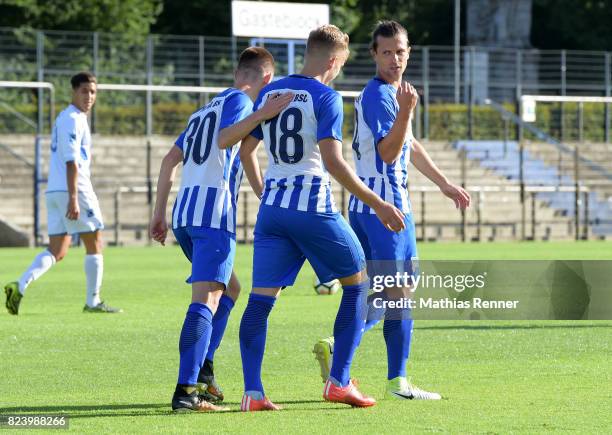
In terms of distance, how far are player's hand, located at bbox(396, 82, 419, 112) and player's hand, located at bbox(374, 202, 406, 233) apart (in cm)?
54

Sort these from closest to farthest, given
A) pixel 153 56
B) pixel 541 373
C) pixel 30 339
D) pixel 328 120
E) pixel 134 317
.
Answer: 1. pixel 328 120
2. pixel 541 373
3. pixel 30 339
4. pixel 134 317
5. pixel 153 56

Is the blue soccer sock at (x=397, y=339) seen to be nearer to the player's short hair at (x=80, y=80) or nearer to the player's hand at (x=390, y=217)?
the player's hand at (x=390, y=217)

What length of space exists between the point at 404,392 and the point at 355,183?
1.28 m

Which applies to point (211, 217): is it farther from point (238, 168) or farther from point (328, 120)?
point (328, 120)

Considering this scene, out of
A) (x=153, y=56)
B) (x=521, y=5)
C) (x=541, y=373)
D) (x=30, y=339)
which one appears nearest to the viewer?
(x=541, y=373)

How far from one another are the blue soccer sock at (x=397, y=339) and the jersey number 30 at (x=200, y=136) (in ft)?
4.39

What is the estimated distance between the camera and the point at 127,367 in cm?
917

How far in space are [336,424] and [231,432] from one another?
544 millimetres

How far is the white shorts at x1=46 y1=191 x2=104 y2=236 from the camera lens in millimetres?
13000

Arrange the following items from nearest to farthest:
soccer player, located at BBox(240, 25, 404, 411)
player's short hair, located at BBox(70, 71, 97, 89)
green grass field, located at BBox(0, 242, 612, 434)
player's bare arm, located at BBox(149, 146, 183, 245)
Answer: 1. green grass field, located at BBox(0, 242, 612, 434)
2. soccer player, located at BBox(240, 25, 404, 411)
3. player's bare arm, located at BBox(149, 146, 183, 245)
4. player's short hair, located at BBox(70, 71, 97, 89)

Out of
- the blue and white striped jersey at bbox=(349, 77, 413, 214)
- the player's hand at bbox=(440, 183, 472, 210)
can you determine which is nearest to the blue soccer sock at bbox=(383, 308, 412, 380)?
the blue and white striped jersey at bbox=(349, 77, 413, 214)

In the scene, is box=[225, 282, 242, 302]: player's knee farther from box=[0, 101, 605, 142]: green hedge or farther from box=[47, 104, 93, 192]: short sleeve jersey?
box=[0, 101, 605, 142]: green hedge

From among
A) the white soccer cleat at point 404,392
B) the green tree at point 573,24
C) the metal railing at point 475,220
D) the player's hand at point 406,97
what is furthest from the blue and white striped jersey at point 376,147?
the green tree at point 573,24

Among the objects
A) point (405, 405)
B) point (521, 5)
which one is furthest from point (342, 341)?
point (521, 5)
